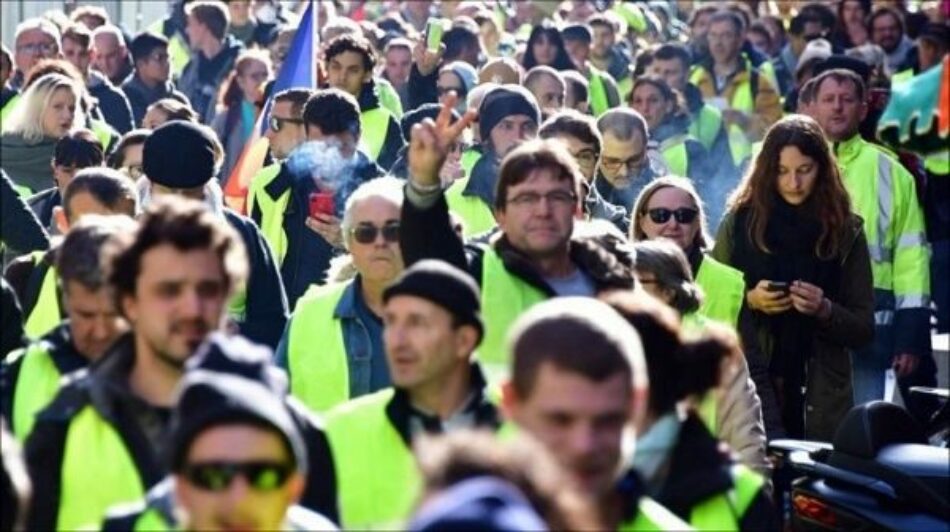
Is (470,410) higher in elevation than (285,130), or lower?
higher

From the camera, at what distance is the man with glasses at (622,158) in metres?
13.8

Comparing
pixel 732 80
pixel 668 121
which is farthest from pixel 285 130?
pixel 732 80

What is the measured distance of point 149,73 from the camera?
62.1 feet

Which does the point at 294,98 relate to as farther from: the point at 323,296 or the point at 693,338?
the point at 693,338

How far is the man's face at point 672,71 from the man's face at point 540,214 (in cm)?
1058

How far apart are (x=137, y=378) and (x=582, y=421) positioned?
1511 millimetres

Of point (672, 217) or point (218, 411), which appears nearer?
point (218, 411)

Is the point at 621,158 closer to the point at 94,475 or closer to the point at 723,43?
A: the point at 94,475

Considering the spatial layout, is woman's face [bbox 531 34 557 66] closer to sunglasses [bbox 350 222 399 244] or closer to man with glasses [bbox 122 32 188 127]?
man with glasses [bbox 122 32 188 127]


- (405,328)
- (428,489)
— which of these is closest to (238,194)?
(405,328)

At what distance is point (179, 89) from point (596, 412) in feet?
49.5

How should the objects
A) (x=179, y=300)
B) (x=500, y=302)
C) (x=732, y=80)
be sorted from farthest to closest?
(x=732, y=80) → (x=500, y=302) → (x=179, y=300)

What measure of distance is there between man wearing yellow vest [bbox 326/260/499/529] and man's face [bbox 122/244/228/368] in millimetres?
413

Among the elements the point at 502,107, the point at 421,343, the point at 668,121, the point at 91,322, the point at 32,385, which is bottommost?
the point at 668,121
